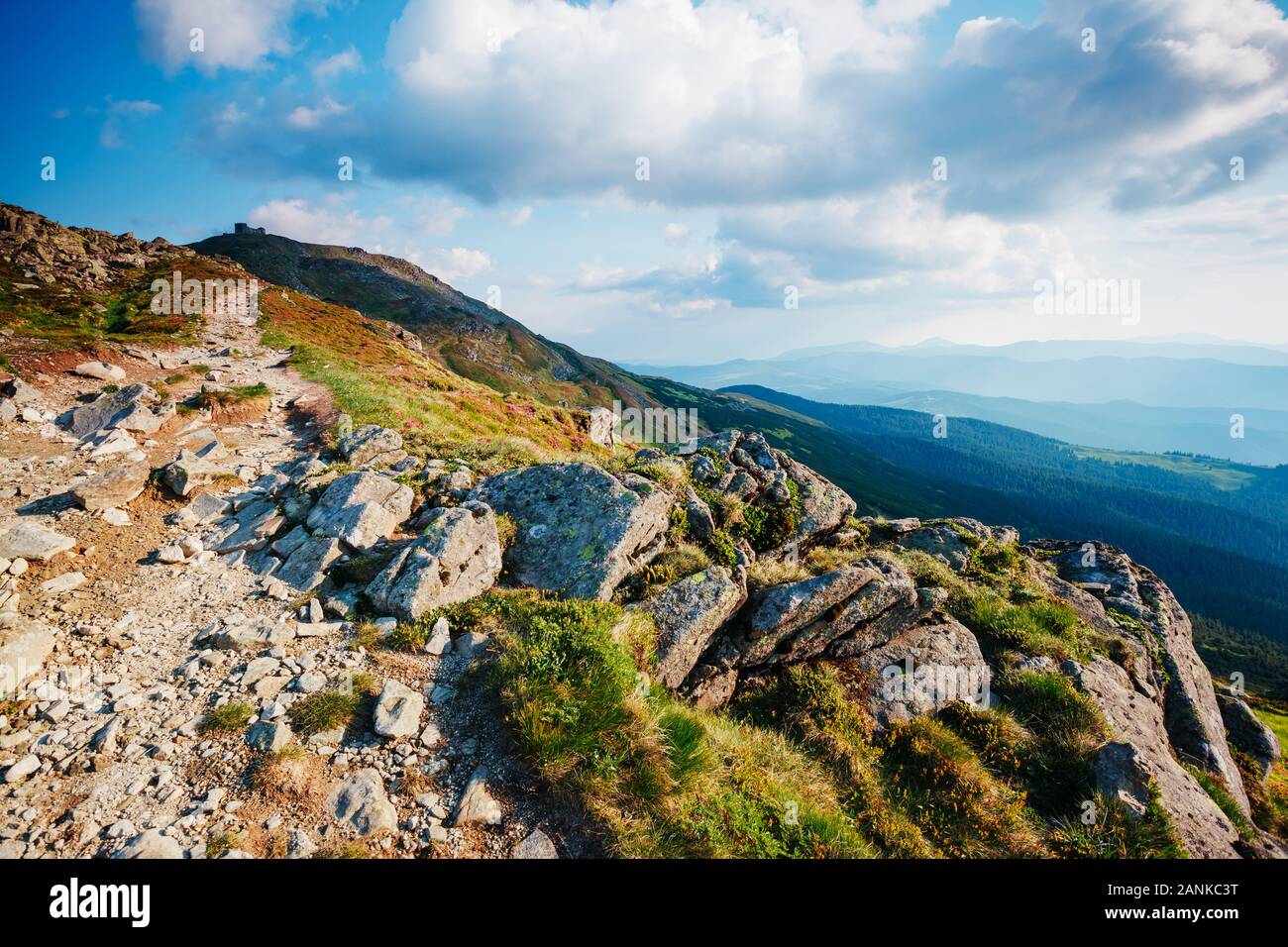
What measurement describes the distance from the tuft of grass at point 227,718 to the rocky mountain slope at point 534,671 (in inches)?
1.7

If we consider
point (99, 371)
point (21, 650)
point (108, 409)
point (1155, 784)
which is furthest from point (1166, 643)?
point (99, 371)

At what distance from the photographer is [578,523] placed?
12008 millimetres

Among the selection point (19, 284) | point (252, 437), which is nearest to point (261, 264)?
point (19, 284)

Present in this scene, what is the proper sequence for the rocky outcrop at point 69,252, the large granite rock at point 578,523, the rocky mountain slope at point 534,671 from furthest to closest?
1. the rocky outcrop at point 69,252
2. the large granite rock at point 578,523
3. the rocky mountain slope at point 534,671

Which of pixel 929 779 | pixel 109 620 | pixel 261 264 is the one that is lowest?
pixel 929 779

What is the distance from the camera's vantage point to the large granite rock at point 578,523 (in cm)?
→ 1094

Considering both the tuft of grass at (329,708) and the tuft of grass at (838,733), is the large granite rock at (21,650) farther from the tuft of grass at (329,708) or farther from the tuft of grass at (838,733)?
the tuft of grass at (838,733)

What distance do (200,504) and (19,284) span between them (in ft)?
180

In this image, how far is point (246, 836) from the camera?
17.6 ft

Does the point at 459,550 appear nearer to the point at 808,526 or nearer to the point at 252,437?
the point at 808,526

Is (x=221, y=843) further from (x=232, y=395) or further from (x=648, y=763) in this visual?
(x=232, y=395)

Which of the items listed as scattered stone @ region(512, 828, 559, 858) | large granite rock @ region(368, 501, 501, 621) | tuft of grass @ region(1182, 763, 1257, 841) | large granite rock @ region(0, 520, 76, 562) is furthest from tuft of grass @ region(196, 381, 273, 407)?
tuft of grass @ region(1182, 763, 1257, 841)

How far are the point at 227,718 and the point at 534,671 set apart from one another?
13.3 ft

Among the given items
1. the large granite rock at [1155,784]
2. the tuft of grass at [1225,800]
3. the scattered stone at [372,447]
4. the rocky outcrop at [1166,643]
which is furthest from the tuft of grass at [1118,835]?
the scattered stone at [372,447]
